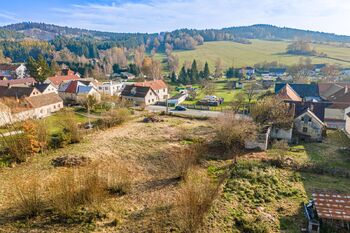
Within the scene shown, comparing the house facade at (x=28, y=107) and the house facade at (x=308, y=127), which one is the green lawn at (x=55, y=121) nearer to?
the house facade at (x=28, y=107)

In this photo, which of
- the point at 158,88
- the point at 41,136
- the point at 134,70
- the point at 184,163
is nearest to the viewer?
the point at 184,163

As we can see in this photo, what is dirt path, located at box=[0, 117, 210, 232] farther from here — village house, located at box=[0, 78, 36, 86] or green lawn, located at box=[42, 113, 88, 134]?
village house, located at box=[0, 78, 36, 86]

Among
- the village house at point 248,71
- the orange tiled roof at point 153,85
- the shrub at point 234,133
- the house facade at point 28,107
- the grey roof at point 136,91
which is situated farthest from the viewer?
the village house at point 248,71

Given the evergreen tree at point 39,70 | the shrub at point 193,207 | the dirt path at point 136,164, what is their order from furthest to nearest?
the evergreen tree at point 39,70 < the dirt path at point 136,164 < the shrub at point 193,207

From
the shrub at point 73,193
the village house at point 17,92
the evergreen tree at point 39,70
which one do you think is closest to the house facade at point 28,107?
the village house at point 17,92

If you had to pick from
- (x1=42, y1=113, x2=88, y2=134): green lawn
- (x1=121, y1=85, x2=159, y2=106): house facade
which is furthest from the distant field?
(x1=42, y1=113, x2=88, y2=134): green lawn

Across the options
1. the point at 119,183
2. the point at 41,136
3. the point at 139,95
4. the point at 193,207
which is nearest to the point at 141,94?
the point at 139,95

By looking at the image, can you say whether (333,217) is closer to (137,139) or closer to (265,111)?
(265,111)

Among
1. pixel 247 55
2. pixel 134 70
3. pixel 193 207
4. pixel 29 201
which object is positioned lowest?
pixel 29 201

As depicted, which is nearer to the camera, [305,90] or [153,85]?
[305,90]

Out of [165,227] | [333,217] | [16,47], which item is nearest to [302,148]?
[333,217]

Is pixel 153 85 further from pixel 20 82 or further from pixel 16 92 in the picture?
pixel 20 82
